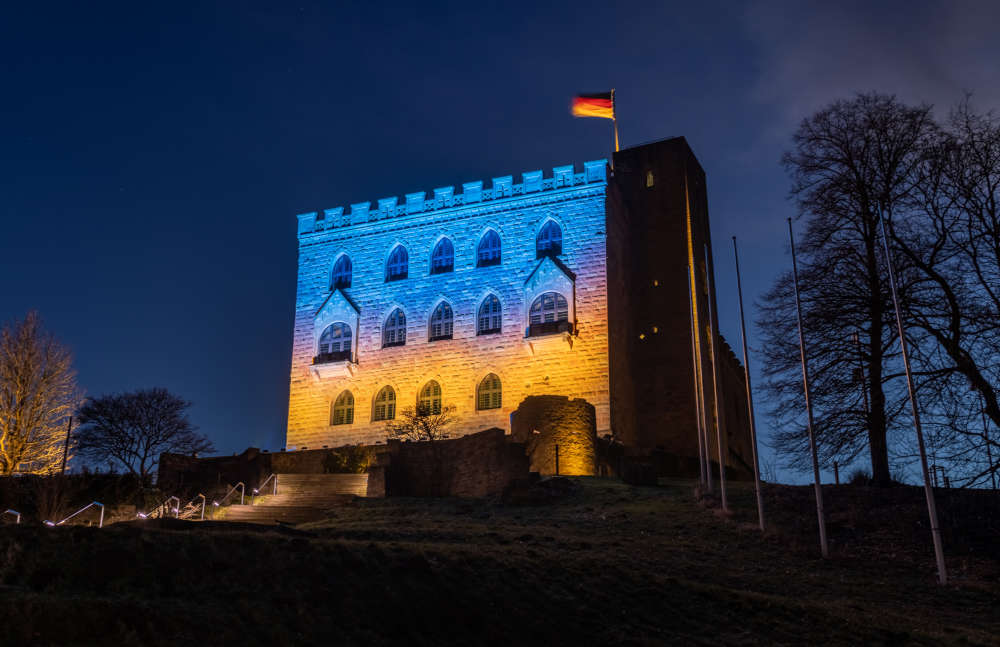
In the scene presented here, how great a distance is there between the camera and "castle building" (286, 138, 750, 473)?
4284cm

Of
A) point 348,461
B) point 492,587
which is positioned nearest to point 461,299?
point 348,461

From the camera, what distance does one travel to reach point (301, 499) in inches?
1237

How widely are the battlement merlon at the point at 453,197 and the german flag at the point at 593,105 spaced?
18.0ft

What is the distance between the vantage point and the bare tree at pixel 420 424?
41688 millimetres

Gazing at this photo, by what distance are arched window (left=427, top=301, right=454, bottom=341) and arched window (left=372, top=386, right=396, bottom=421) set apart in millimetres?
3177

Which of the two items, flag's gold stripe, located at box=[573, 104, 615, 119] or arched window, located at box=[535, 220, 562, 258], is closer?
arched window, located at box=[535, 220, 562, 258]

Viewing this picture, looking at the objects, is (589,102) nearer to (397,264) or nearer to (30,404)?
(397,264)

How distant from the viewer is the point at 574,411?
34.8m

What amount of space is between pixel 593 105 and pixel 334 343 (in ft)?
59.3

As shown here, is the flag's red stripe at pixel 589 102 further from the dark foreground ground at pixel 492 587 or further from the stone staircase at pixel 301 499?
the dark foreground ground at pixel 492 587

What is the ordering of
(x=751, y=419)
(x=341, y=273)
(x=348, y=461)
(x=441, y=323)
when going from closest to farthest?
(x=751, y=419), (x=348, y=461), (x=441, y=323), (x=341, y=273)

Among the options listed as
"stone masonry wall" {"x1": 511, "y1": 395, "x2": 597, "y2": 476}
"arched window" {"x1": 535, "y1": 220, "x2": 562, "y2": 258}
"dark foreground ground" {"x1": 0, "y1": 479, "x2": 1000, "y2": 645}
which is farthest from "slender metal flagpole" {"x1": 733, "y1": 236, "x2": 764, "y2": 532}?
"arched window" {"x1": 535, "y1": 220, "x2": 562, "y2": 258}

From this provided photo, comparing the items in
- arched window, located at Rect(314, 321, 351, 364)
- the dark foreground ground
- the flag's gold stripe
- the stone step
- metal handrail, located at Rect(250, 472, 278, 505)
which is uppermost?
the flag's gold stripe

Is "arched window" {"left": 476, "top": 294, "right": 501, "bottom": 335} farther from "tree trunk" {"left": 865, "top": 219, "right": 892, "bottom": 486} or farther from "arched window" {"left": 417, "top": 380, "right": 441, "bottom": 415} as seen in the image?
"tree trunk" {"left": 865, "top": 219, "right": 892, "bottom": 486}
